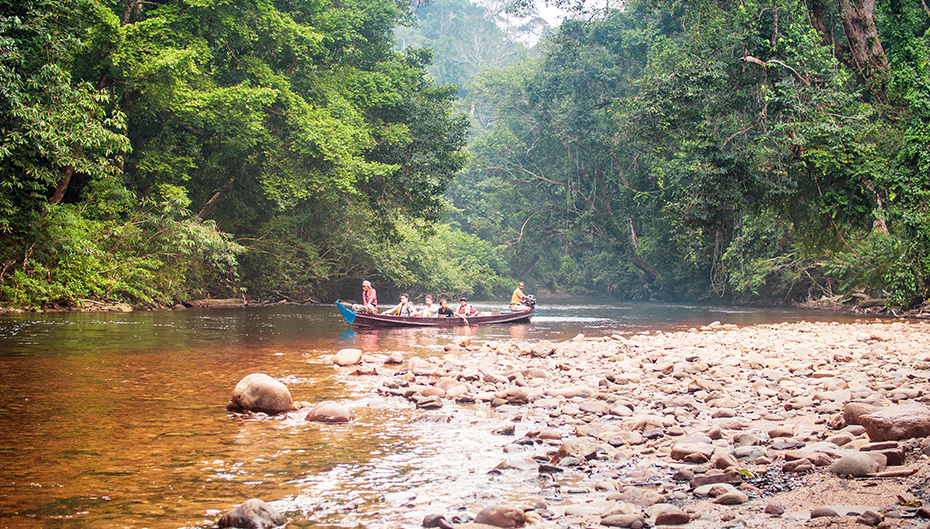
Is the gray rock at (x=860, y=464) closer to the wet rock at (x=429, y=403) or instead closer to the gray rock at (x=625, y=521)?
the gray rock at (x=625, y=521)

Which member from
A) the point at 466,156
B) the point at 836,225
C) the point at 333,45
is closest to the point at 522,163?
the point at 466,156

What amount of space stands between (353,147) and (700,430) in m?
19.2

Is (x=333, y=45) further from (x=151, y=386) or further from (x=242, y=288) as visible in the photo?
(x=151, y=386)

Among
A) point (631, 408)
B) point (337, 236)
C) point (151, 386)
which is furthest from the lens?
point (337, 236)

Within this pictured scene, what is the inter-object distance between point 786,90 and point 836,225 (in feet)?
12.0

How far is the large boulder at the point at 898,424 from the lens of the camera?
4430 mm

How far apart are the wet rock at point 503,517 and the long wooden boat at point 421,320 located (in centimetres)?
1315

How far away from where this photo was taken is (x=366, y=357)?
10469 mm

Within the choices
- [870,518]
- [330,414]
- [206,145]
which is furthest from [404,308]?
[870,518]

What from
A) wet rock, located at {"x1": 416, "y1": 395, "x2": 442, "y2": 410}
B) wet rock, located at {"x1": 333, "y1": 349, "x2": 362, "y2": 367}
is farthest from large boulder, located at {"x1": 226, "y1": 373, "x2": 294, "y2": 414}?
wet rock, located at {"x1": 333, "y1": 349, "x2": 362, "y2": 367}

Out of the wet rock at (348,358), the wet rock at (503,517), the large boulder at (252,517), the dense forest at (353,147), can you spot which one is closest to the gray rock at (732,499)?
the wet rock at (503,517)

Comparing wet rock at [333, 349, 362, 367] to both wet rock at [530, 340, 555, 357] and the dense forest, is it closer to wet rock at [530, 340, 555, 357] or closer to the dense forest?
wet rock at [530, 340, 555, 357]

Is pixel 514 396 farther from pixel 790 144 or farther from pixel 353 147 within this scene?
pixel 353 147

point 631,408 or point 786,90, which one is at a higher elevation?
point 786,90
